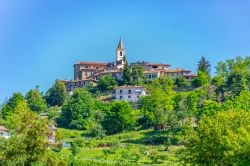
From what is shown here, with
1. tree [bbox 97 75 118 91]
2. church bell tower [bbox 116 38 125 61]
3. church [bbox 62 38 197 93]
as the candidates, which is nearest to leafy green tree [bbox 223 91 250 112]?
church [bbox 62 38 197 93]

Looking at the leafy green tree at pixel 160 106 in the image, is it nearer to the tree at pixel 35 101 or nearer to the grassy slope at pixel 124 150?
the grassy slope at pixel 124 150

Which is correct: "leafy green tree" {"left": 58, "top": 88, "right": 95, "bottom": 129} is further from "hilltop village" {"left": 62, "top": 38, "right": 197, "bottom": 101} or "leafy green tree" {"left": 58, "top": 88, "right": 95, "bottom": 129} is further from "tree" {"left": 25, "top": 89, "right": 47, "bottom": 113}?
"hilltop village" {"left": 62, "top": 38, "right": 197, "bottom": 101}

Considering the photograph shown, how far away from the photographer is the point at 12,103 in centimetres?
8475

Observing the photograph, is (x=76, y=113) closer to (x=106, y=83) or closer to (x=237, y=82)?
(x=106, y=83)

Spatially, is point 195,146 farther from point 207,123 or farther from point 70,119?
point 70,119

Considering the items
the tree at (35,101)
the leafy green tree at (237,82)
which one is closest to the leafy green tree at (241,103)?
the leafy green tree at (237,82)

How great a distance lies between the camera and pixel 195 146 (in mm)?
32094

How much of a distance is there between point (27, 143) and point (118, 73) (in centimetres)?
7200

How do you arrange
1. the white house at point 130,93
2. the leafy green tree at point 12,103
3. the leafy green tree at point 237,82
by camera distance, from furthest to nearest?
the white house at point 130,93 < the leafy green tree at point 12,103 < the leafy green tree at point 237,82

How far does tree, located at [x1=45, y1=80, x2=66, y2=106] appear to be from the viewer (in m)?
92.1

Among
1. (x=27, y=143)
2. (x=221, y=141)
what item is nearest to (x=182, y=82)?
(x=221, y=141)

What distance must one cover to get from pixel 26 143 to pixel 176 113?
43648mm

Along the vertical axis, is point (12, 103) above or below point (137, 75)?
below

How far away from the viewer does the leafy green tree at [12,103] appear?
80.6 metres
